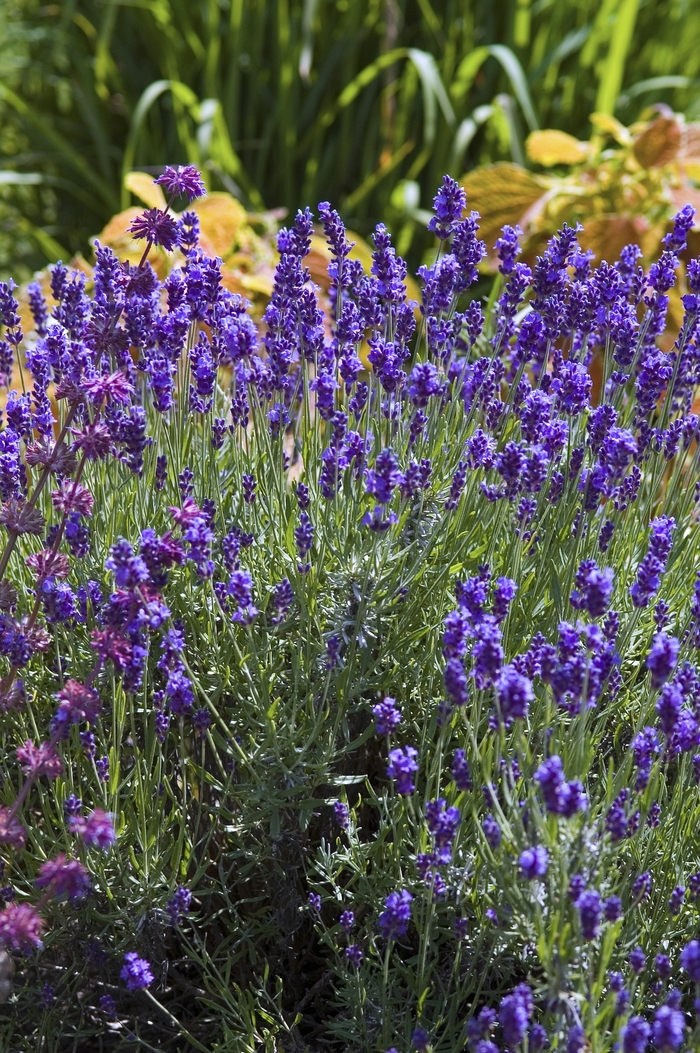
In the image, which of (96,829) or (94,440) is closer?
(96,829)

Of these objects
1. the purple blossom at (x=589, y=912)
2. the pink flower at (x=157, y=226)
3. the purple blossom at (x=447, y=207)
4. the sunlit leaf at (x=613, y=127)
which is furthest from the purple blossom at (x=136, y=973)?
the sunlit leaf at (x=613, y=127)

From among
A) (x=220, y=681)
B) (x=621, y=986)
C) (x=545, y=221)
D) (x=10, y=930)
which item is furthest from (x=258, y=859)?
(x=545, y=221)

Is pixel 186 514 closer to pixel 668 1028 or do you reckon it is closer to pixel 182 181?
pixel 182 181

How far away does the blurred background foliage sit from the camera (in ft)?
19.8

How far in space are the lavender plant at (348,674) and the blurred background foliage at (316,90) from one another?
133 inches

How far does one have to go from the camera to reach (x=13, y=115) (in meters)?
6.80

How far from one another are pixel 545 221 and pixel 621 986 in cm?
390

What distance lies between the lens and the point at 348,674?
2.12 m

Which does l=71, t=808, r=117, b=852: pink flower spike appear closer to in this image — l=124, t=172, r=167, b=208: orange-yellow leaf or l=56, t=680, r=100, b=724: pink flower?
l=56, t=680, r=100, b=724: pink flower

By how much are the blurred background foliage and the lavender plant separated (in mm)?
3373

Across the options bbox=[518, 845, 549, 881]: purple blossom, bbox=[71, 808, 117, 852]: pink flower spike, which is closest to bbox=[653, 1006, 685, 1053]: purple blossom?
bbox=[518, 845, 549, 881]: purple blossom

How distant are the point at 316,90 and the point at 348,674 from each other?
4941 millimetres

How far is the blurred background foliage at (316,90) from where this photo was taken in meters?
6.02

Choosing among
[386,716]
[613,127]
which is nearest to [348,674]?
[386,716]
